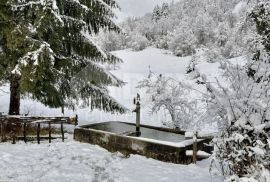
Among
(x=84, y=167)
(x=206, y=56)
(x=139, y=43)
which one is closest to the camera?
(x=206, y=56)

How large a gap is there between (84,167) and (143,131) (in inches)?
182

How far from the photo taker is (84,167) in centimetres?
939

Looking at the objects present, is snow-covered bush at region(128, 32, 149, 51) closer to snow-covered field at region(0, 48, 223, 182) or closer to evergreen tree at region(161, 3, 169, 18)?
evergreen tree at region(161, 3, 169, 18)

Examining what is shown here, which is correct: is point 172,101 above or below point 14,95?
below

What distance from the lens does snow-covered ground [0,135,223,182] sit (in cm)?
839

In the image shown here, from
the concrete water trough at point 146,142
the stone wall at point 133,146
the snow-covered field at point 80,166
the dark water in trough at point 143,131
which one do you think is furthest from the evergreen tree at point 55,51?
the snow-covered field at point 80,166

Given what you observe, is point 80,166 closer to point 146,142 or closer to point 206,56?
point 146,142

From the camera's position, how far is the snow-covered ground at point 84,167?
330 inches

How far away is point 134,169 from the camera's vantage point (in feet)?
30.7

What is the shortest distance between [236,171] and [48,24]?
9.54 metres

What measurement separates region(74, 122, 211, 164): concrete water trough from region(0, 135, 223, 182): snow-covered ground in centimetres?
28

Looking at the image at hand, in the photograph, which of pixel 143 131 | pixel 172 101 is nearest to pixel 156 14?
pixel 172 101

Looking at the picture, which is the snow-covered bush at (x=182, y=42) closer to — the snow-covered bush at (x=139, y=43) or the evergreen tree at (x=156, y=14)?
the snow-covered bush at (x=139, y=43)

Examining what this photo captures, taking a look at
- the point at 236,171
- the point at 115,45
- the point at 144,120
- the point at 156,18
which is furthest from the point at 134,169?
the point at 156,18
